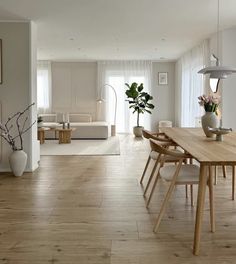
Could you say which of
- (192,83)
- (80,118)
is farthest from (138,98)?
(192,83)

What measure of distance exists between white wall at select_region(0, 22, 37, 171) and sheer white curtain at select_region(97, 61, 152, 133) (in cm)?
589

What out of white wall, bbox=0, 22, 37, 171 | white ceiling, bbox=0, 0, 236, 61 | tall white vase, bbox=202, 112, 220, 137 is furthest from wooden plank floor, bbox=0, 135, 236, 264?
white ceiling, bbox=0, 0, 236, 61

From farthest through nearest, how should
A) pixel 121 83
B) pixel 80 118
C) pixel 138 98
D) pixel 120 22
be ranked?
pixel 121 83, pixel 80 118, pixel 138 98, pixel 120 22

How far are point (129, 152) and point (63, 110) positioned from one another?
15.0 feet

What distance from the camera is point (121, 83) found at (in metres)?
11.2

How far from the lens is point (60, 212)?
335 cm

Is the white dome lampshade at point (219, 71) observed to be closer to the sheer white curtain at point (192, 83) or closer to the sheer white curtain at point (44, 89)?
the sheer white curtain at point (192, 83)

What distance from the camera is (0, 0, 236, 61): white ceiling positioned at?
443cm

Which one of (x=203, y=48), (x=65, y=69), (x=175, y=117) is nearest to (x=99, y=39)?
(x=203, y=48)

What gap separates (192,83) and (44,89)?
16.8ft

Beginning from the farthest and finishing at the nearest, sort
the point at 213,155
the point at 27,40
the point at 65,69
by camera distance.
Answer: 1. the point at 65,69
2. the point at 27,40
3. the point at 213,155

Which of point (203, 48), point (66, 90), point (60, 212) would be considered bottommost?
point (60, 212)

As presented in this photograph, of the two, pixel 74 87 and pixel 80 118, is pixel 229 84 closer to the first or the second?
pixel 80 118

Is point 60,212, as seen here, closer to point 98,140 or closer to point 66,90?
point 98,140
